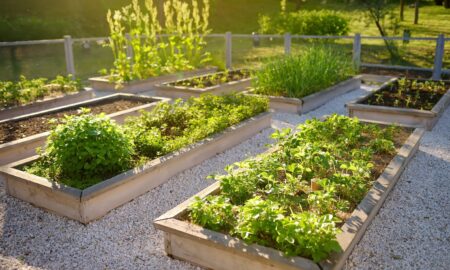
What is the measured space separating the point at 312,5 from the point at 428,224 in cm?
2825

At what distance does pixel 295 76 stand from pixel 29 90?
183 inches

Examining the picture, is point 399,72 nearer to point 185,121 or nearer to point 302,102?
point 302,102

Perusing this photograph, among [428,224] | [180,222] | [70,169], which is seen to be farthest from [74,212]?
[428,224]

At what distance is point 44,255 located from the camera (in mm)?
3631

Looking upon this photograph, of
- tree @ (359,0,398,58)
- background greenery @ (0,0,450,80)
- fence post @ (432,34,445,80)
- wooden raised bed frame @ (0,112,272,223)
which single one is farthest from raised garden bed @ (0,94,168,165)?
tree @ (359,0,398,58)

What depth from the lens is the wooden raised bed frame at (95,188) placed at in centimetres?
412

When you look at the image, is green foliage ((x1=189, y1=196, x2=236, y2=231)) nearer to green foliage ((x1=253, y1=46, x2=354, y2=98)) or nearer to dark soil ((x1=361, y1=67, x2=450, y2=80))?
green foliage ((x1=253, y1=46, x2=354, y2=98))

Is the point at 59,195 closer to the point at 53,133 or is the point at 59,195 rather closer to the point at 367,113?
the point at 53,133

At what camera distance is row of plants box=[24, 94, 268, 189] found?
4.31 metres

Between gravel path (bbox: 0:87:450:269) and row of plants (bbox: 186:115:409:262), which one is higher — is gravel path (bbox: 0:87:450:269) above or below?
below

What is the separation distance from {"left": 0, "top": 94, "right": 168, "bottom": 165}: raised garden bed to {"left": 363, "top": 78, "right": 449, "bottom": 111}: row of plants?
3.88 metres

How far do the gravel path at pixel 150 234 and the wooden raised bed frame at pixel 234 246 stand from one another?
0.15m

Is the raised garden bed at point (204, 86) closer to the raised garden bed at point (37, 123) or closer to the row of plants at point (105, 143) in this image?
the raised garden bed at point (37, 123)

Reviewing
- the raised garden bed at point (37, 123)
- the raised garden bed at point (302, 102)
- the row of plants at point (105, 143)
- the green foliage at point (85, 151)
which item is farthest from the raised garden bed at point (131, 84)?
the green foliage at point (85, 151)
